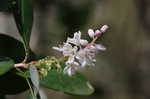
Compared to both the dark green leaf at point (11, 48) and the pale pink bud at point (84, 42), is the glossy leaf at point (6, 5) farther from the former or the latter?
the pale pink bud at point (84, 42)

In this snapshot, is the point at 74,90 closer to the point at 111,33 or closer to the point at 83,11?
the point at 83,11

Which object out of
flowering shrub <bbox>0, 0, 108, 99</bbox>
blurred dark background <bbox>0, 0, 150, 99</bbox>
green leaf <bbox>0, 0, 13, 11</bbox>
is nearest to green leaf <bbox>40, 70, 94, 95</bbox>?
flowering shrub <bbox>0, 0, 108, 99</bbox>

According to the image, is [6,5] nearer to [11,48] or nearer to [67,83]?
[11,48]

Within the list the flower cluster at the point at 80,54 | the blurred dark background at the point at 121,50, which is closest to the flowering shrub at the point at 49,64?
the flower cluster at the point at 80,54

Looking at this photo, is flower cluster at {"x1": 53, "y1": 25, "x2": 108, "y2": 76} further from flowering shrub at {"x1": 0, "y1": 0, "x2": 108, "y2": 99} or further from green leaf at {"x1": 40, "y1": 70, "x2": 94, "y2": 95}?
green leaf at {"x1": 40, "y1": 70, "x2": 94, "y2": 95}

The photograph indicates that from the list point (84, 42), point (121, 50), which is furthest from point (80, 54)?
point (121, 50)

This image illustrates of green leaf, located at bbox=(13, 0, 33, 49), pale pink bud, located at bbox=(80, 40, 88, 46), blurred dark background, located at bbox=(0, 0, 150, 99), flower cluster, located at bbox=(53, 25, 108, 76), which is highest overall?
green leaf, located at bbox=(13, 0, 33, 49)

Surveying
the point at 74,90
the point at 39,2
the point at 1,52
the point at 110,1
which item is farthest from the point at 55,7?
the point at 110,1
